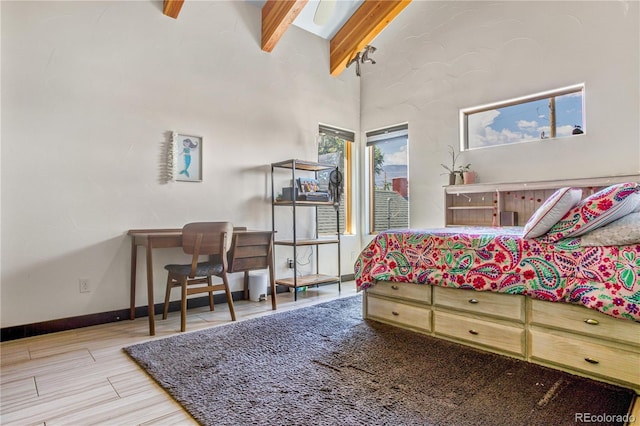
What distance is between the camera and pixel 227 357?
7.23 ft

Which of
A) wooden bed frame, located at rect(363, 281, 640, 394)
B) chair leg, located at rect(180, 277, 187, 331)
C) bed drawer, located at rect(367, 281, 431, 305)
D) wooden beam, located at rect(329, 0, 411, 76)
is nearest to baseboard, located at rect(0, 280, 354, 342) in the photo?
chair leg, located at rect(180, 277, 187, 331)

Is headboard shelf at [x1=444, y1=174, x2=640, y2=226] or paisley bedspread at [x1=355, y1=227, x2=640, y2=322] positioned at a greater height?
headboard shelf at [x1=444, y1=174, x2=640, y2=226]

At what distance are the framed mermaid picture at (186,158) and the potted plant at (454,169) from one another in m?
2.81

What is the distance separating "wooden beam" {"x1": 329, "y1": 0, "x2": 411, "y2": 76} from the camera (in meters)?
4.20

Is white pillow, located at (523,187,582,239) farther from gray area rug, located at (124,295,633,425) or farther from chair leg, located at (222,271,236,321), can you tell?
chair leg, located at (222,271,236,321)

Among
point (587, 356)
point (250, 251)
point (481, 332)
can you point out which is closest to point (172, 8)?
point (250, 251)

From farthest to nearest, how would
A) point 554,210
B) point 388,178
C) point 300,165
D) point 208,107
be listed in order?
1. point 388,178
2. point 300,165
3. point 208,107
4. point 554,210

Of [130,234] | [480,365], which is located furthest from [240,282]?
[480,365]

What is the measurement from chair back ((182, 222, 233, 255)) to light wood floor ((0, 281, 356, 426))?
0.63 meters

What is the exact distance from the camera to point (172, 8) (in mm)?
3324

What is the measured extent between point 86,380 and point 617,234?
291 cm

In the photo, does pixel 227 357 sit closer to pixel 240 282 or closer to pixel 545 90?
pixel 240 282

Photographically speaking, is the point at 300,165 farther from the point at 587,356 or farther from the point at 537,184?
the point at 587,356

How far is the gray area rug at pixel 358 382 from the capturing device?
154cm
